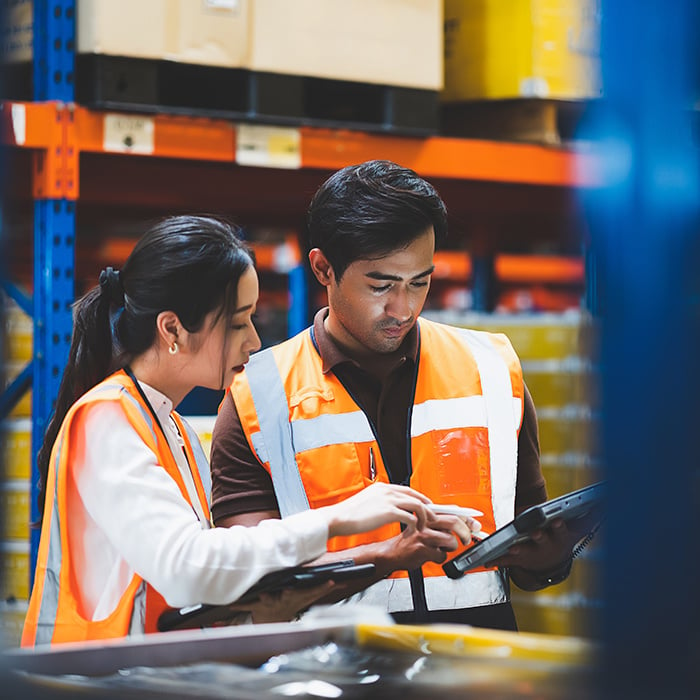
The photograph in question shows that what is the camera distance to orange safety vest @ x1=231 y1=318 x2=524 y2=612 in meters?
2.54

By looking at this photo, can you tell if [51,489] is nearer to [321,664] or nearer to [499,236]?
[321,664]

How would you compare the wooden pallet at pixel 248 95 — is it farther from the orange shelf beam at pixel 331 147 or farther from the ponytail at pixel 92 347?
the ponytail at pixel 92 347

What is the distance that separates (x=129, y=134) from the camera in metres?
3.56

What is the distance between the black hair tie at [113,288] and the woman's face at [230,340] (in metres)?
0.25

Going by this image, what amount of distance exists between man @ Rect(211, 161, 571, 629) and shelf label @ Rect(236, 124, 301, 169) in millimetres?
1077

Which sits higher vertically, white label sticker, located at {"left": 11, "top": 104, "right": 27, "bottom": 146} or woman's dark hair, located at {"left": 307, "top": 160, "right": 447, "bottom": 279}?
white label sticker, located at {"left": 11, "top": 104, "right": 27, "bottom": 146}

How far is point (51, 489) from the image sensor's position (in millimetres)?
2043

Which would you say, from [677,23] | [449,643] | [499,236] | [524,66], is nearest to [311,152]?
[524,66]

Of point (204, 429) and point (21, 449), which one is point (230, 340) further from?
point (21, 449)

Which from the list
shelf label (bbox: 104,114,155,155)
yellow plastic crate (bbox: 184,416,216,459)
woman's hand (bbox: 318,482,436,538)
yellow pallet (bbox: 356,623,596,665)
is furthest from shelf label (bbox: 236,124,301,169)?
yellow pallet (bbox: 356,623,596,665)

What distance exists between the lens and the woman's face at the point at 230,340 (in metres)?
2.26

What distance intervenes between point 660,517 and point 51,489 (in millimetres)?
1387

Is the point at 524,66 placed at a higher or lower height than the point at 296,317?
higher

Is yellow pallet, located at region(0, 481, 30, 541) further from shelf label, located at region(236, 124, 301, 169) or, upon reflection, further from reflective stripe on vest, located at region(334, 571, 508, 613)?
reflective stripe on vest, located at region(334, 571, 508, 613)
